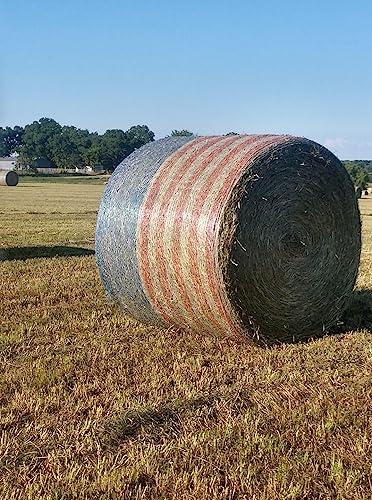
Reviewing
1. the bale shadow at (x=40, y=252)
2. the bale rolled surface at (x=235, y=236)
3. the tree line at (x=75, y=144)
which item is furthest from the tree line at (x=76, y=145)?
the bale rolled surface at (x=235, y=236)

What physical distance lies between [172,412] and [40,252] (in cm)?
817

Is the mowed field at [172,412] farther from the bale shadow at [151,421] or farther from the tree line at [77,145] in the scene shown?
the tree line at [77,145]

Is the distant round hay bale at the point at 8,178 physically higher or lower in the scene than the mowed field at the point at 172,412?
higher

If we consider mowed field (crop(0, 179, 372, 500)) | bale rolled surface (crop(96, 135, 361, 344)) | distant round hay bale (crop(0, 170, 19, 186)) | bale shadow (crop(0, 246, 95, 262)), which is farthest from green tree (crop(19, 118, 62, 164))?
mowed field (crop(0, 179, 372, 500))

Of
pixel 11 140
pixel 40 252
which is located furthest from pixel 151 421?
pixel 11 140

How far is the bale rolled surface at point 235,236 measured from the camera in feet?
19.0

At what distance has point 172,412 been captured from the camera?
422 cm

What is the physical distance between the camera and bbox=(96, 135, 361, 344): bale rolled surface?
5801mm

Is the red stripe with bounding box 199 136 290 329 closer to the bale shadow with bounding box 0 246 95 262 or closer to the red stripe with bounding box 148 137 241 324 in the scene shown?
the red stripe with bounding box 148 137 241 324

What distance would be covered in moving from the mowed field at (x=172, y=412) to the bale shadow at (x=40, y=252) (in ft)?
13.8

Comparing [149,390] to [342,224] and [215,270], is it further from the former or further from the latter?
[342,224]

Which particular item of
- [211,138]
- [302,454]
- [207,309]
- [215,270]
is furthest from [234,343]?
[302,454]

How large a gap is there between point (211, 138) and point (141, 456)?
13.1 ft

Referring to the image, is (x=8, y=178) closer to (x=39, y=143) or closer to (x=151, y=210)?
(x=151, y=210)
